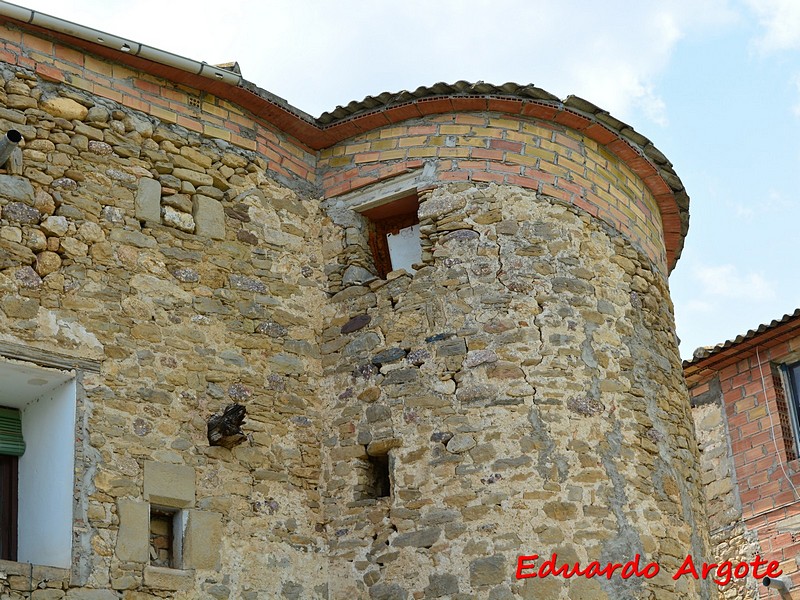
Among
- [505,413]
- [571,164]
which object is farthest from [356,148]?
[505,413]

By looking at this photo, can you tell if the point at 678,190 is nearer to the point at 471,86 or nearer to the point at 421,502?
the point at 471,86

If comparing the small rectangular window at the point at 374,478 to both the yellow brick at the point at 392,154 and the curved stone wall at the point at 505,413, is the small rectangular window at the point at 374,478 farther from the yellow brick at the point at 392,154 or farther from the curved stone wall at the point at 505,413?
the yellow brick at the point at 392,154

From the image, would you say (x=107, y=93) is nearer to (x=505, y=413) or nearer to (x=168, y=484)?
(x=168, y=484)

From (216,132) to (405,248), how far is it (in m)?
1.51

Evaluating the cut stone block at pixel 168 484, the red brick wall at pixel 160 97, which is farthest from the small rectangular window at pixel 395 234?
the cut stone block at pixel 168 484

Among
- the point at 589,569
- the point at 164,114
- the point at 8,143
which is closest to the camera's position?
the point at 8,143

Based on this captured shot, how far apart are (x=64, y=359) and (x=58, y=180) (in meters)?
1.16

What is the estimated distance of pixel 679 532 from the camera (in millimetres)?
8352

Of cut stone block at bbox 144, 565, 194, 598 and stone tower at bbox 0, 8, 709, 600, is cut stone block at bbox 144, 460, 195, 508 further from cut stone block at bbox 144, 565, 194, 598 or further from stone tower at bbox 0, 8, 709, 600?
cut stone block at bbox 144, 565, 194, 598

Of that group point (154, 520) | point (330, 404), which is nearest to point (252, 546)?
point (154, 520)

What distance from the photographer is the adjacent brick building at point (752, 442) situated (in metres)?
11.7

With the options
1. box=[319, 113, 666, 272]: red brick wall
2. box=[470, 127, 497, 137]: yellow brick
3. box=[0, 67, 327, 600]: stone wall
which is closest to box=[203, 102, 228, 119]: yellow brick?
box=[0, 67, 327, 600]: stone wall

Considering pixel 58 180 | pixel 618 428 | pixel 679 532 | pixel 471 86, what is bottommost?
pixel 679 532

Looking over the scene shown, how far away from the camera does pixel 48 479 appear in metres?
7.35
